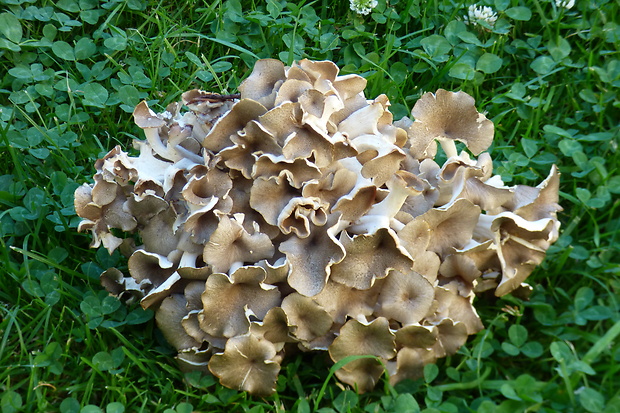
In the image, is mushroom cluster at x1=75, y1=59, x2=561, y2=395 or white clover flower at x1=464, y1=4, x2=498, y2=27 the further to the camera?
white clover flower at x1=464, y1=4, x2=498, y2=27

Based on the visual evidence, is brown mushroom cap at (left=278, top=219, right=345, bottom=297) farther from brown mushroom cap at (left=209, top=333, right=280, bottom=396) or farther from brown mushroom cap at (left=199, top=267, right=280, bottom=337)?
brown mushroom cap at (left=209, top=333, right=280, bottom=396)

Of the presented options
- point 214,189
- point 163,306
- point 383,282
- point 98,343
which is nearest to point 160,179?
point 214,189

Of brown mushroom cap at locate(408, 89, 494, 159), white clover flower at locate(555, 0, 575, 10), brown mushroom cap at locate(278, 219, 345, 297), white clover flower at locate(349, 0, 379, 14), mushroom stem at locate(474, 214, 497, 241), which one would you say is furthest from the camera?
white clover flower at locate(349, 0, 379, 14)

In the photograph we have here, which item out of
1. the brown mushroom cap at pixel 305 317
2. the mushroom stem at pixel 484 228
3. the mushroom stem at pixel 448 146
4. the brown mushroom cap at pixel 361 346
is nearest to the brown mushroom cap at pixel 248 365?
the brown mushroom cap at pixel 305 317

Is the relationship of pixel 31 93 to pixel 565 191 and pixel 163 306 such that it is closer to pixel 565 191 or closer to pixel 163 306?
pixel 163 306

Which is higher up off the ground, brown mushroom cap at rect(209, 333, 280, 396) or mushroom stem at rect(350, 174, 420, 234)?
mushroom stem at rect(350, 174, 420, 234)

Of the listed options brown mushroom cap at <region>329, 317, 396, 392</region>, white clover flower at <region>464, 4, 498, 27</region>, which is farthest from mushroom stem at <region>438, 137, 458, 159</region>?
white clover flower at <region>464, 4, 498, 27</region>

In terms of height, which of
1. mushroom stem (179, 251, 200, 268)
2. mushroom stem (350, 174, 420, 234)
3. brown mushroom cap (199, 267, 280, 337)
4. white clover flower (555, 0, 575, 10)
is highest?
white clover flower (555, 0, 575, 10)
